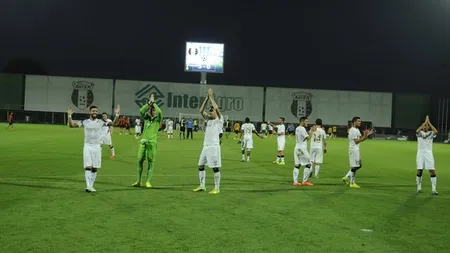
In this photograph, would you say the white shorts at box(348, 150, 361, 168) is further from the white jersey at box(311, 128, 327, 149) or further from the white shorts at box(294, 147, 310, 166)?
the white jersey at box(311, 128, 327, 149)

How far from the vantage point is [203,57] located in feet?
227

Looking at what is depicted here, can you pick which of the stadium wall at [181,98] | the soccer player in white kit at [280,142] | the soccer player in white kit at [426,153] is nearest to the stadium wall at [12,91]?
the stadium wall at [181,98]

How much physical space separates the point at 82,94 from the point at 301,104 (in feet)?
121

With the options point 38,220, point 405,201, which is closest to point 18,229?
point 38,220

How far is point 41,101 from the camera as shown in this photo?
248 feet

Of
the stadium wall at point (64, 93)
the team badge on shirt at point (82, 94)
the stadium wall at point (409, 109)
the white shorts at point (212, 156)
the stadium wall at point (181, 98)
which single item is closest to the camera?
the white shorts at point (212, 156)

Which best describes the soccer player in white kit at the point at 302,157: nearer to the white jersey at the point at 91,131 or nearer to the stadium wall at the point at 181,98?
the white jersey at the point at 91,131

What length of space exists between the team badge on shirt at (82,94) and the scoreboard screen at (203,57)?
18358mm

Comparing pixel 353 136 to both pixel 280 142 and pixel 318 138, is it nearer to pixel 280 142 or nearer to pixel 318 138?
pixel 318 138

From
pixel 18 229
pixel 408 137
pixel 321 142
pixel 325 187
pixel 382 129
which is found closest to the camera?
pixel 18 229

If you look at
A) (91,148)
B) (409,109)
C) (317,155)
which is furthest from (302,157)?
(409,109)

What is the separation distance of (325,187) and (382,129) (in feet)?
225

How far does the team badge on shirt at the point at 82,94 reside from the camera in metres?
75.1

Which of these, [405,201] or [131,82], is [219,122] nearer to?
[405,201]
